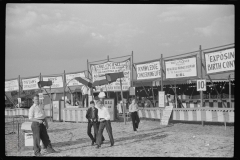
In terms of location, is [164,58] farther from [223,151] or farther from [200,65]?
[223,151]

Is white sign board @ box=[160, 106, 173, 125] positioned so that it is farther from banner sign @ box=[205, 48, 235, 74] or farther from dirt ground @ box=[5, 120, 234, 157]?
Result: dirt ground @ box=[5, 120, 234, 157]

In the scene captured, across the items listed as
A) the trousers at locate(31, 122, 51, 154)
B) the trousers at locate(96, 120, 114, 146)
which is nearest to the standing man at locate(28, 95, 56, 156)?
the trousers at locate(31, 122, 51, 154)

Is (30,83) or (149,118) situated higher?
(30,83)

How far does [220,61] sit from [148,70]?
5428mm

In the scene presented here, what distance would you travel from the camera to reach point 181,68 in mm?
17359

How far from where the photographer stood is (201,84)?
50.2 ft

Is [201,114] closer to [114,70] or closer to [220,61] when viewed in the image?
[220,61]

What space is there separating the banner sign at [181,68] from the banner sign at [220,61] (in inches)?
34.7

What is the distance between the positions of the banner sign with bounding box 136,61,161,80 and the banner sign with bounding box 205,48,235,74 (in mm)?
3696

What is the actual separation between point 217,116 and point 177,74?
374cm

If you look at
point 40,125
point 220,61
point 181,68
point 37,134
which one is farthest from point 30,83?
point 37,134

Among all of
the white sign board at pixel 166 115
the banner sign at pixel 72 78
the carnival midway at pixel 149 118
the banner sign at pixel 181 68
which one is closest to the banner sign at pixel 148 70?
the carnival midway at pixel 149 118

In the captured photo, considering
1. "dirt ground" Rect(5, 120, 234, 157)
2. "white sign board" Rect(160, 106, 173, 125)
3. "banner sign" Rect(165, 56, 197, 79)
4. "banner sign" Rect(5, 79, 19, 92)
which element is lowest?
"dirt ground" Rect(5, 120, 234, 157)

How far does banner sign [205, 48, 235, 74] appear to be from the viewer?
48.3 feet
